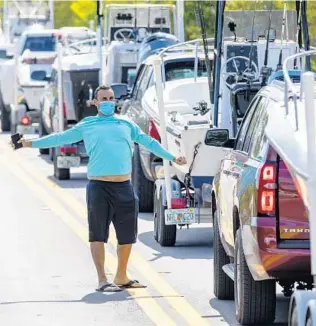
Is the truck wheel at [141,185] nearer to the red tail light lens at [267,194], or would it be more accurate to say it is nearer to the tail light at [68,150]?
the tail light at [68,150]

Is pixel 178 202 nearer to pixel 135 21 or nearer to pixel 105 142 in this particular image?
pixel 105 142

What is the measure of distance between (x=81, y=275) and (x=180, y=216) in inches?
71.1

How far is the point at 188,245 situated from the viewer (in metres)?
16.2

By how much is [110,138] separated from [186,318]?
2151 millimetres

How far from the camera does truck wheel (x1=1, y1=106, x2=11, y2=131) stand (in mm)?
35375

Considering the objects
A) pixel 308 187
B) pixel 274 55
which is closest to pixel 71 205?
pixel 274 55

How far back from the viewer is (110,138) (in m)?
12.9

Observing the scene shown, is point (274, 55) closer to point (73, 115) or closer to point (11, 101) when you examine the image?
point (73, 115)

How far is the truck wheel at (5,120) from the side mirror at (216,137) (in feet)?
77.0

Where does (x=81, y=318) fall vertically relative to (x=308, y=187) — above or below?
below

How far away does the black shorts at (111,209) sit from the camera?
12.9 meters

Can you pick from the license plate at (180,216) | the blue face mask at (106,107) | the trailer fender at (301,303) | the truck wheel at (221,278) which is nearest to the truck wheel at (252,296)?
the truck wheel at (221,278)

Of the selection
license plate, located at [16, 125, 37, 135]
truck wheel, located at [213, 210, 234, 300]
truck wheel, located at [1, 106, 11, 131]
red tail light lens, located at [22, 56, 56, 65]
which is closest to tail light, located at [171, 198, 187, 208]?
truck wheel, located at [213, 210, 234, 300]

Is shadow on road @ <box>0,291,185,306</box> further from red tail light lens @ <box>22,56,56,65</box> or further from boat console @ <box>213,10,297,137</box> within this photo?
red tail light lens @ <box>22,56,56,65</box>
